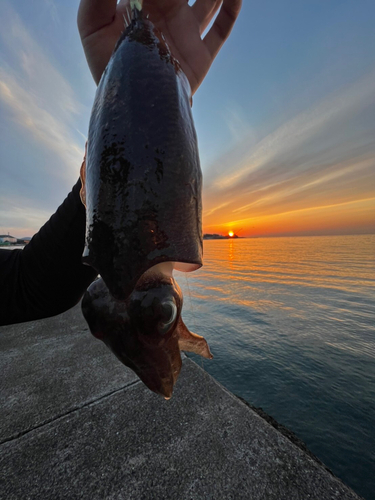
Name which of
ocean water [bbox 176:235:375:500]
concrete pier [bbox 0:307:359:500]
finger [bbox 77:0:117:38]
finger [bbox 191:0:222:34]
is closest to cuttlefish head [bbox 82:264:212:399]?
finger [bbox 77:0:117:38]

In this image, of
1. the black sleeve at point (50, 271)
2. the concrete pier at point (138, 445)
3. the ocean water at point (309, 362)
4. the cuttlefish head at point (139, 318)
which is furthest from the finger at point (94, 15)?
the concrete pier at point (138, 445)

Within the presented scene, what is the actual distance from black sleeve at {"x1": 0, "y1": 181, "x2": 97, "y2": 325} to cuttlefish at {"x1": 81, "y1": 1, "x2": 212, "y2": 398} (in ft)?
2.05

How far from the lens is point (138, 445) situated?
2170 millimetres

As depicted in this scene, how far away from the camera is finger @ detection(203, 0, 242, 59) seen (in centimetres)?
129

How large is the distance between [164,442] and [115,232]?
2449 millimetres

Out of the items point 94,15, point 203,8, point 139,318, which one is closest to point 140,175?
point 139,318

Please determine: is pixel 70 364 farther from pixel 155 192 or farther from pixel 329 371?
pixel 329 371

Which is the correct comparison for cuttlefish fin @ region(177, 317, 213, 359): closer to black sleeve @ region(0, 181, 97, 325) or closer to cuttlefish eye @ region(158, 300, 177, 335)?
cuttlefish eye @ region(158, 300, 177, 335)

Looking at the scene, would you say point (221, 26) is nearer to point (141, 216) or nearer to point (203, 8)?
point (203, 8)

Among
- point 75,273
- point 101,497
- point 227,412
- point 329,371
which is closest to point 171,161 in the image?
point 75,273

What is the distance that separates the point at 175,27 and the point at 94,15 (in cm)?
39

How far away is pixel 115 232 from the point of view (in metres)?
0.60

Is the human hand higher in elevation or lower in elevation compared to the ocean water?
higher

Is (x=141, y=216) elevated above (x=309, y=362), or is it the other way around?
(x=141, y=216)
